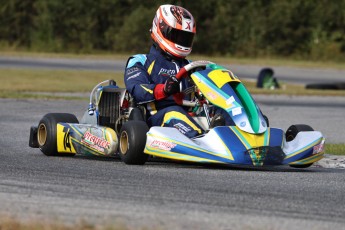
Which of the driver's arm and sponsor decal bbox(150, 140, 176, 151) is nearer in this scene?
sponsor decal bbox(150, 140, 176, 151)

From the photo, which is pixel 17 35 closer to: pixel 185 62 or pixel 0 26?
pixel 0 26

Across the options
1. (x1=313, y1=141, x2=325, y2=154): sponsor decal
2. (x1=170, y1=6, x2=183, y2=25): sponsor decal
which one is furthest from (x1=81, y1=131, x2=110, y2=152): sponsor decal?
(x1=313, y1=141, x2=325, y2=154): sponsor decal

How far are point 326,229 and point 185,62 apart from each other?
4929mm

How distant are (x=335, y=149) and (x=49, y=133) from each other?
10.5ft

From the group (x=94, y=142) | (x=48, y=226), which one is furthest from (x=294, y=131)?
(x=48, y=226)

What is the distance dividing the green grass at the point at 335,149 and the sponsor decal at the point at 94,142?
108 inches

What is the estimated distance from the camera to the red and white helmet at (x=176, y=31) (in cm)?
1000

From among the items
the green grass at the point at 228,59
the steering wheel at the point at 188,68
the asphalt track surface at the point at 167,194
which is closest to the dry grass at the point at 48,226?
the asphalt track surface at the point at 167,194

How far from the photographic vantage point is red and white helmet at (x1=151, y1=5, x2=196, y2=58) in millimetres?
10000

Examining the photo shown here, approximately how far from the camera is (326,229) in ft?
17.9

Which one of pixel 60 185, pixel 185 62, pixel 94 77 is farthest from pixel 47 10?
pixel 60 185

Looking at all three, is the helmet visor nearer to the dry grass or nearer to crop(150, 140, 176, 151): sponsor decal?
crop(150, 140, 176, 151): sponsor decal

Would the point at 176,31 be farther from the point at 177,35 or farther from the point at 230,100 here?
the point at 230,100

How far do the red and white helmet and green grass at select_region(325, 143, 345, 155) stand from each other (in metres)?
2.03
